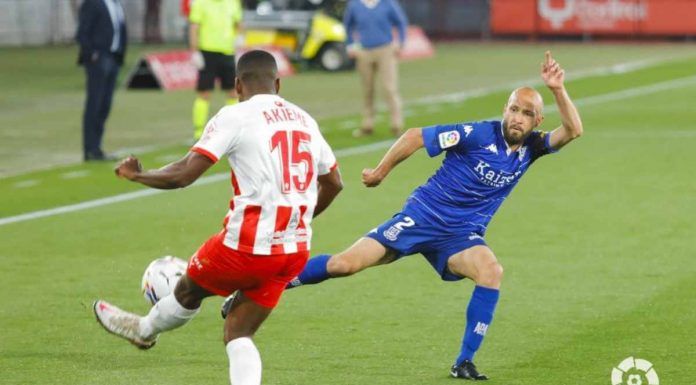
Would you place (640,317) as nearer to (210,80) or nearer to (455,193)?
(455,193)

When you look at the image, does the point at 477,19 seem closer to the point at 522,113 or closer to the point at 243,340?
the point at 522,113

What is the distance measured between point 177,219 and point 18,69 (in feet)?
68.4

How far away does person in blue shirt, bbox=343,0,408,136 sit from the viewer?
21734 millimetres

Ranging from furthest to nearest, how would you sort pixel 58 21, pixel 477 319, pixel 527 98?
1. pixel 58 21
2. pixel 527 98
3. pixel 477 319

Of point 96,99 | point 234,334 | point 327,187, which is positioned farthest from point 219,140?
Result: point 96,99

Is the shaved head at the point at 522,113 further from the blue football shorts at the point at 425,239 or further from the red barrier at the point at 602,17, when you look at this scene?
the red barrier at the point at 602,17

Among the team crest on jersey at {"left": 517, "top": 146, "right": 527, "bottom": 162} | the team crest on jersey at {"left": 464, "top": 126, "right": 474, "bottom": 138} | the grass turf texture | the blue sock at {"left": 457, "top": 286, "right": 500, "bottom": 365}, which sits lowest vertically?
the grass turf texture

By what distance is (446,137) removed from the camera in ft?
30.5

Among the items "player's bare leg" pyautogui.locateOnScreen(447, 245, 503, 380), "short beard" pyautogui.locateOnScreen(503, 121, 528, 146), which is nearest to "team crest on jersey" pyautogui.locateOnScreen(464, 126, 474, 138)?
"short beard" pyautogui.locateOnScreen(503, 121, 528, 146)

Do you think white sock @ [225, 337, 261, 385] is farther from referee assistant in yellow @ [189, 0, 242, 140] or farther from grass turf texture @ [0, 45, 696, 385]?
referee assistant in yellow @ [189, 0, 242, 140]

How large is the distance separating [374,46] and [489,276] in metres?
13.0

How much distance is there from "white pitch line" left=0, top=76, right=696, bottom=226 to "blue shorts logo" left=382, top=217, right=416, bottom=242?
644 centimetres

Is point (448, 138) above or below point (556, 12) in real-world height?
above

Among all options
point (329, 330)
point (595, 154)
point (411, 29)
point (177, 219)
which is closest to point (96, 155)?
point (177, 219)
